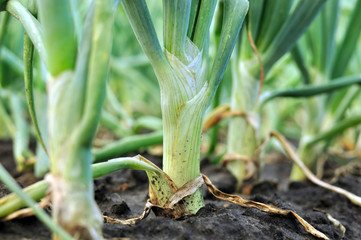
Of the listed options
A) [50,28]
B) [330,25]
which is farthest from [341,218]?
[50,28]

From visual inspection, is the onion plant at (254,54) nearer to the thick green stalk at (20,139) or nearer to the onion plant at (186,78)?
the onion plant at (186,78)

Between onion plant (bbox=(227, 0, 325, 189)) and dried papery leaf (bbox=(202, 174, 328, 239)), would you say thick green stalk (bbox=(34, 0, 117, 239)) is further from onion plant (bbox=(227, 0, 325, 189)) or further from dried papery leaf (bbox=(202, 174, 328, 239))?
onion plant (bbox=(227, 0, 325, 189))

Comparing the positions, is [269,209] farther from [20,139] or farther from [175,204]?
[20,139]

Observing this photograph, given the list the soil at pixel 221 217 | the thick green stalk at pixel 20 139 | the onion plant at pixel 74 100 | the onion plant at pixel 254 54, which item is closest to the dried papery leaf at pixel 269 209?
the soil at pixel 221 217

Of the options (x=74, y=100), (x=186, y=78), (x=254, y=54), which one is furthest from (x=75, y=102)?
(x=254, y=54)

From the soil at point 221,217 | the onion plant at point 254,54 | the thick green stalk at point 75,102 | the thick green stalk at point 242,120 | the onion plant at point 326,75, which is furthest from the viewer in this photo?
the onion plant at point 326,75

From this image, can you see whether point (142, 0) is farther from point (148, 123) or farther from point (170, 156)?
point (148, 123)

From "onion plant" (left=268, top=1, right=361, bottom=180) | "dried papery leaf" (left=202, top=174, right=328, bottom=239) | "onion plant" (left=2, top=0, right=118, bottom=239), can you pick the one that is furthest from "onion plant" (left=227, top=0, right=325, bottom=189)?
"onion plant" (left=2, top=0, right=118, bottom=239)
